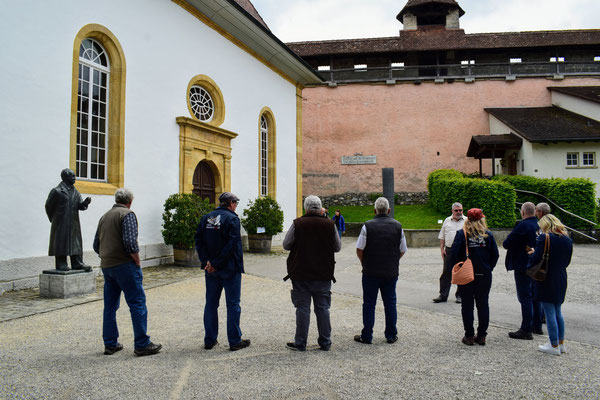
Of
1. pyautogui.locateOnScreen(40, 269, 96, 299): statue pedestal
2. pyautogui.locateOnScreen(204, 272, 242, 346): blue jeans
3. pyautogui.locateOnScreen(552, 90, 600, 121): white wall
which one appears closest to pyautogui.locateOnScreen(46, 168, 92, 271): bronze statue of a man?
pyautogui.locateOnScreen(40, 269, 96, 299): statue pedestal

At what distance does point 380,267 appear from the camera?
4887 millimetres

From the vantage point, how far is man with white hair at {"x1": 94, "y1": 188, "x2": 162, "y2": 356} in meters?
4.35

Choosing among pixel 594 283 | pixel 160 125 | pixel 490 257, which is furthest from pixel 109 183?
pixel 594 283

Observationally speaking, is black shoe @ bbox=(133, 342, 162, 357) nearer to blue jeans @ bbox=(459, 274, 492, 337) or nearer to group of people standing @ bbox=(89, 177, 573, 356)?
group of people standing @ bbox=(89, 177, 573, 356)

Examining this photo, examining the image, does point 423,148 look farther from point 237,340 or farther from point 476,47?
point 237,340

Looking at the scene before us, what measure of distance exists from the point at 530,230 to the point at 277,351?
10.9ft

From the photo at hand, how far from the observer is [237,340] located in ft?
15.0

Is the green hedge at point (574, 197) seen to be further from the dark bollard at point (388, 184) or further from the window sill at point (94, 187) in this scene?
the window sill at point (94, 187)

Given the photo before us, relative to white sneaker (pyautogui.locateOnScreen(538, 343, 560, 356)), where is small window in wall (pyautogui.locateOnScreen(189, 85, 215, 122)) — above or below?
above

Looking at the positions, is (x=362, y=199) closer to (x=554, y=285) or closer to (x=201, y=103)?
(x=201, y=103)

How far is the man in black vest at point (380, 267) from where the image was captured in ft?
16.0

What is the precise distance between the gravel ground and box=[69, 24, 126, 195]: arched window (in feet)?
14.6

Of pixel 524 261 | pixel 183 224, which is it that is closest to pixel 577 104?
pixel 183 224

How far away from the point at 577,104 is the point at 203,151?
23.6 m
